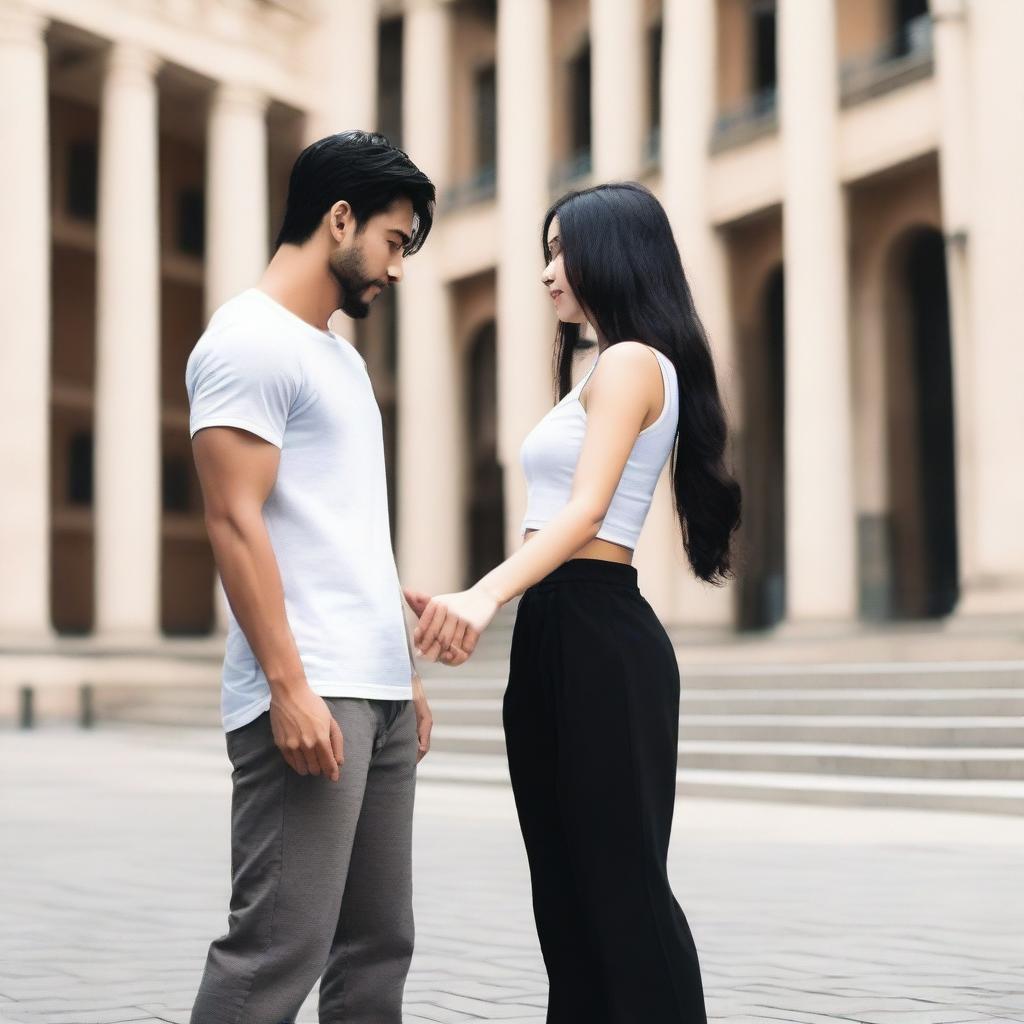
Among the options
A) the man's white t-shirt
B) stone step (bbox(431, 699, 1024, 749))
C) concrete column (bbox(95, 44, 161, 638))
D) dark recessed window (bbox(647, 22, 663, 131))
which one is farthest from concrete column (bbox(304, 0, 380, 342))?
the man's white t-shirt

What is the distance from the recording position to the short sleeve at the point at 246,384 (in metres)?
2.96

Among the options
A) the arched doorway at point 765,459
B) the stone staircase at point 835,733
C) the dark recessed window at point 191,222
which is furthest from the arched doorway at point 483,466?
the stone staircase at point 835,733

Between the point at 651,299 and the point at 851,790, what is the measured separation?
9062mm

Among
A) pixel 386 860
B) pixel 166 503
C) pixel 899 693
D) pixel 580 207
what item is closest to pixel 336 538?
pixel 386 860

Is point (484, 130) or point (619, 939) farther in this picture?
point (484, 130)

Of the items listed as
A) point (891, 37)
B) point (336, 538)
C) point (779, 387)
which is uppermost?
point (891, 37)

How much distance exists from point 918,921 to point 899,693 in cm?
864

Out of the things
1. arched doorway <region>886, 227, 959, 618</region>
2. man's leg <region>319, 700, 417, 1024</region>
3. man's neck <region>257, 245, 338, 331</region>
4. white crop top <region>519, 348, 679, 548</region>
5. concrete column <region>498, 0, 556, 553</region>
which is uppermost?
concrete column <region>498, 0, 556, 553</region>

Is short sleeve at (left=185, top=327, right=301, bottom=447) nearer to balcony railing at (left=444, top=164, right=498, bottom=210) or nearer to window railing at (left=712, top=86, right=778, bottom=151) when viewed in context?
window railing at (left=712, top=86, right=778, bottom=151)

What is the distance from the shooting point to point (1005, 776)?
12320 millimetres

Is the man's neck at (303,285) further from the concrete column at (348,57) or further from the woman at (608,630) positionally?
the concrete column at (348,57)

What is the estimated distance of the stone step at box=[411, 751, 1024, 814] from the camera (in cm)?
1125

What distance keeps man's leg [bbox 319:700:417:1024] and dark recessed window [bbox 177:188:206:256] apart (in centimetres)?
3445

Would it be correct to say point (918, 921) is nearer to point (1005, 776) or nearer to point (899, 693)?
point (1005, 776)
